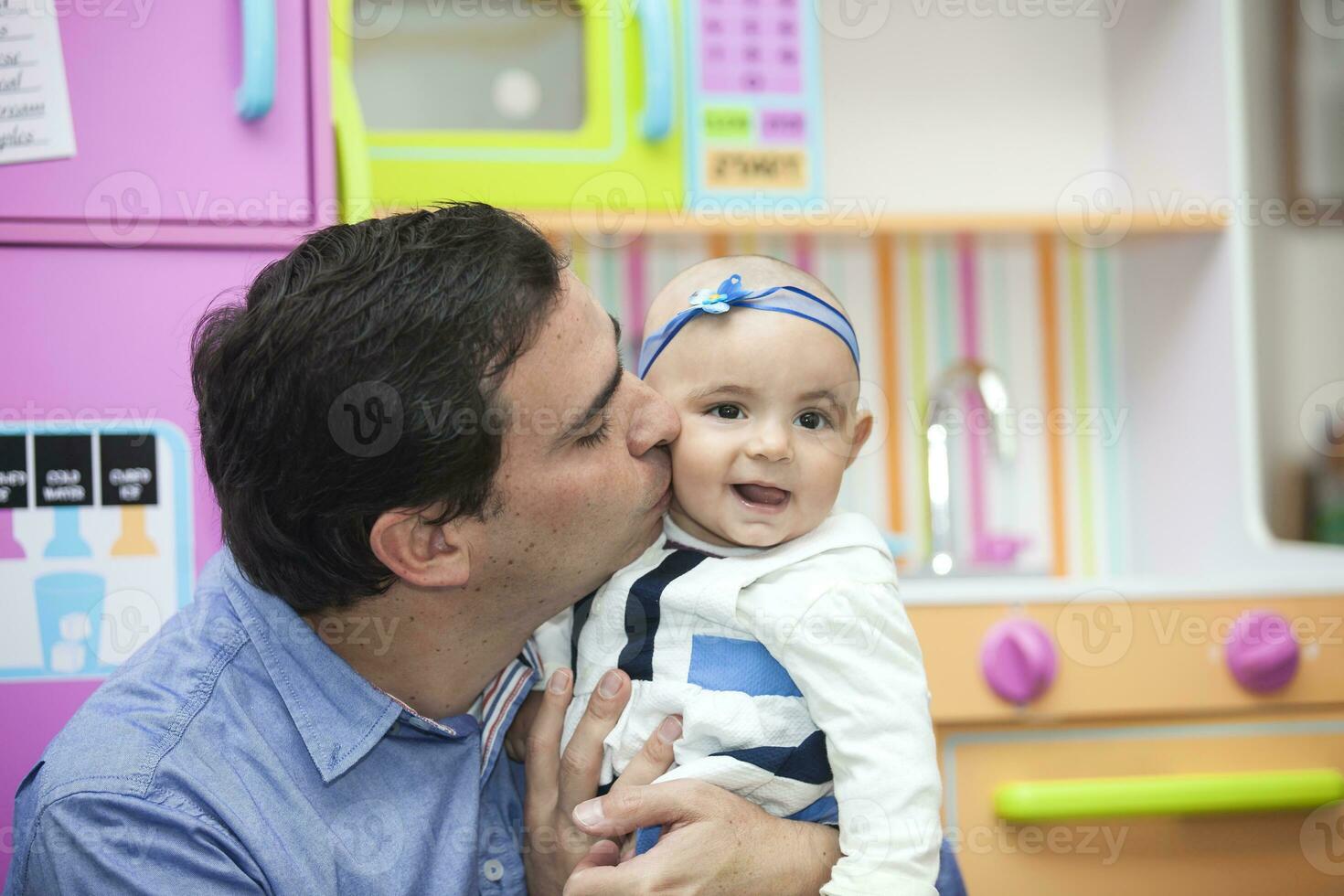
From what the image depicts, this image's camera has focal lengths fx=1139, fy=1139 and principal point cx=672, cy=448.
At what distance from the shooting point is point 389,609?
981 millimetres

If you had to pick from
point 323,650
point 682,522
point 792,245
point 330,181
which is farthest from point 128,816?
point 792,245

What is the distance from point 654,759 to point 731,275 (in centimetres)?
45

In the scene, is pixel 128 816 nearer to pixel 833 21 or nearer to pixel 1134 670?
pixel 1134 670

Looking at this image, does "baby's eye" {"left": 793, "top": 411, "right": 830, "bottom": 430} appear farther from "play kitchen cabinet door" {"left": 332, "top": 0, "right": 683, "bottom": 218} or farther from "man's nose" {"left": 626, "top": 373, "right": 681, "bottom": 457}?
"play kitchen cabinet door" {"left": 332, "top": 0, "right": 683, "bottom": 218}

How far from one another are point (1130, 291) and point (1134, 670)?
0.96 metres
